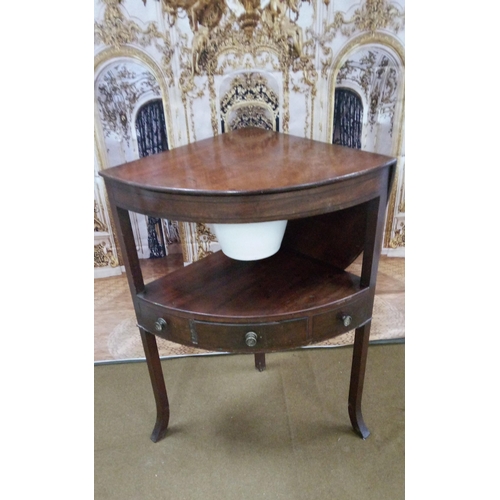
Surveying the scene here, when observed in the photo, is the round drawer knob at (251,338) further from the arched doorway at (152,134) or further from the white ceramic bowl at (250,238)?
the arched doorway at (152,134)

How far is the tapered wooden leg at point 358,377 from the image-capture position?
1276mm

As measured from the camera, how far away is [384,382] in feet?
5.40

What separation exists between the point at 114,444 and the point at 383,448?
0.99 meters

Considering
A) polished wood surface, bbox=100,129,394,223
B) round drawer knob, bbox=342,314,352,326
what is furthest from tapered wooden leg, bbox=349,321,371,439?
polished wood surface, bbox=100,129,394,223

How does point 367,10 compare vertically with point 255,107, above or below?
above

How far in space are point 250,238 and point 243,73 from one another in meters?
0.66

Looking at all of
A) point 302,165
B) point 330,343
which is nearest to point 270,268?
point 302,165

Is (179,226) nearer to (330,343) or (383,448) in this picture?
(330,343)

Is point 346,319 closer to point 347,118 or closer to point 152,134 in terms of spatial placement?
point 347,118

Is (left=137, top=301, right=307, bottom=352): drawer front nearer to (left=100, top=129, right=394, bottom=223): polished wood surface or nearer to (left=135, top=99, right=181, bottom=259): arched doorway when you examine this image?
(left=100, top=129, right=394, bottom=223): polished wood surface

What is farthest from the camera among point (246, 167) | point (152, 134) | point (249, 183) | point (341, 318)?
point (152, 134)

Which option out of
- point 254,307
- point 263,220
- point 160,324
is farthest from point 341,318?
point 160,324

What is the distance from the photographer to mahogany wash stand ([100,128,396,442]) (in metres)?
0.90

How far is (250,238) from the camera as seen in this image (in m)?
1.07
